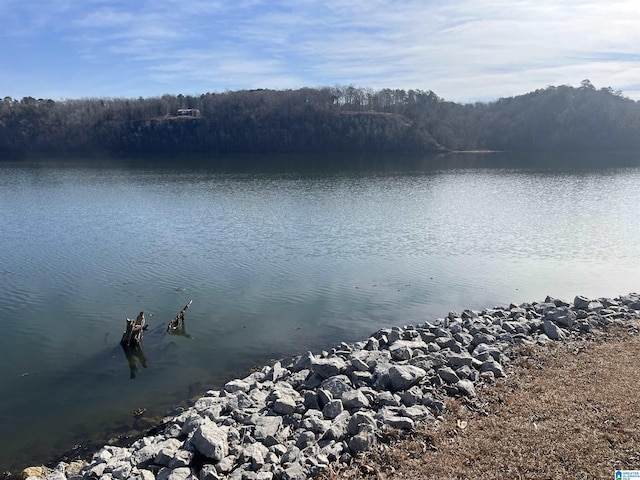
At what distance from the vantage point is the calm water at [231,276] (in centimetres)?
1317

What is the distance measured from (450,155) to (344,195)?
71340 mm

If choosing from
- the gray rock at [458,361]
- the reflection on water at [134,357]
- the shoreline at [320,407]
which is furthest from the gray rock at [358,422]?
the reflection on water at [134,357]

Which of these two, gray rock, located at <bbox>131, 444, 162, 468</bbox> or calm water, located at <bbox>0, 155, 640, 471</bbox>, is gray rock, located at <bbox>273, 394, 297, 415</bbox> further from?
calm water, located at <bbox>0, 155, 640, 471</bbox>

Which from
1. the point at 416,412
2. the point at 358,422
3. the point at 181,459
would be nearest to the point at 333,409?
the point at 358,422

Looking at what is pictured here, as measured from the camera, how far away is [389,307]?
1836cm

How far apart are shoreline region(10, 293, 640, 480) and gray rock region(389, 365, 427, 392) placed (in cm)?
2

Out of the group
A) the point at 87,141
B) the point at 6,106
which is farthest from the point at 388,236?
the point at 6,106

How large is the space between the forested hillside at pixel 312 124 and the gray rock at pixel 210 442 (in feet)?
353

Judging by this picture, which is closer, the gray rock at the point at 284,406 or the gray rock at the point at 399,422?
the gray rock at the point at 399,422

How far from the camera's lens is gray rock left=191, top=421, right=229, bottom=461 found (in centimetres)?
793

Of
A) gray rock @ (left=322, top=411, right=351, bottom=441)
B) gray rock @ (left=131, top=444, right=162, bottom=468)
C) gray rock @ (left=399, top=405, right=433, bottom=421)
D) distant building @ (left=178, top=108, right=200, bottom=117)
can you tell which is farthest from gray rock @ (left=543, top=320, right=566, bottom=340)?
distant building @ (left=178, top=108, right=200, bottom=117)

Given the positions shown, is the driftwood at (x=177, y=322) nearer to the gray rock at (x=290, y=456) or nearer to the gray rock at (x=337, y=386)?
the gray rock at (x=337, y=386)

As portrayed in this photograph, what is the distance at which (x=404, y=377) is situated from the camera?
9828 mm

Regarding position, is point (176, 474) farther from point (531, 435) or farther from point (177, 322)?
point (177, 322)
